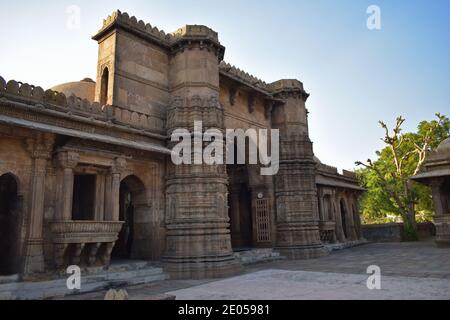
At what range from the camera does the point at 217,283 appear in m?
8.71

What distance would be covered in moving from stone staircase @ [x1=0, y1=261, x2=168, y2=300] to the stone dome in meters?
6.46

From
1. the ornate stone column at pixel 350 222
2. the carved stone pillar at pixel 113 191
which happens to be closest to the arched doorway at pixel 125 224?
the carved stone pillar at pixel 113 191

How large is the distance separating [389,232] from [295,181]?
14.7m

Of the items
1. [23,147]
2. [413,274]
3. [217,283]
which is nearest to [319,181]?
[413,274]

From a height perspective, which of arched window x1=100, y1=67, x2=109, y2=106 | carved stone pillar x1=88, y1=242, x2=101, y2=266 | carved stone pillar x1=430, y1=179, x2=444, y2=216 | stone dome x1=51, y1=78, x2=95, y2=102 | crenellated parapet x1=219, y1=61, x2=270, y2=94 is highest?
crenellated parapet x1=219, y1=61, x2=270, y2=94

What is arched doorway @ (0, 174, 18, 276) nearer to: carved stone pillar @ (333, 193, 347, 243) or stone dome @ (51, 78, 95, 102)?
stone dome @ (51, 78, 95, 102)

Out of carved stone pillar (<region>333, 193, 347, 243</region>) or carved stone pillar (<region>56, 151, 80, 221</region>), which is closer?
carved stone pillar (<region>56, 151, 80, 221</region>)

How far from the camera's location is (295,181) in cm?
1562

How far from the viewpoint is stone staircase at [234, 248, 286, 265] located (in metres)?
12.9

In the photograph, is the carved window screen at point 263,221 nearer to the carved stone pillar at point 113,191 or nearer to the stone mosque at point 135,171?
the stone mosque at point 135,171

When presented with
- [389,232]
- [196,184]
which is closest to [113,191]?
[196,184]

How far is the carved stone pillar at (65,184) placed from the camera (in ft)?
27.4

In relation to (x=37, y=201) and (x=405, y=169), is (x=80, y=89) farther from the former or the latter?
(x=405, y=169)

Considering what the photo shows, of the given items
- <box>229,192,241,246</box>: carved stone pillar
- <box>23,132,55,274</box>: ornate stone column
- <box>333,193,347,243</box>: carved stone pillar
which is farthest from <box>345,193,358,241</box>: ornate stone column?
<box>23,132,55,274</box>: ornate stone column
